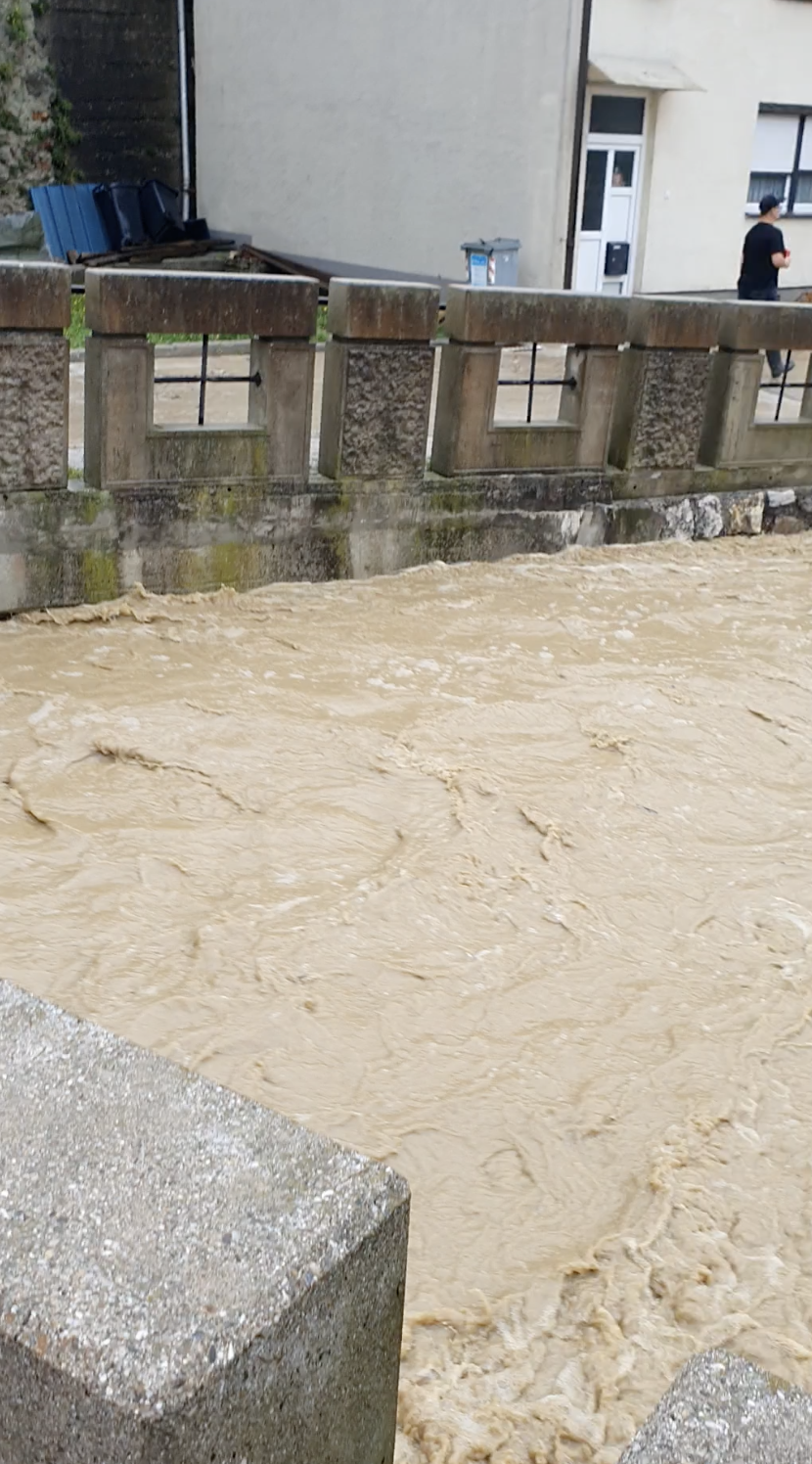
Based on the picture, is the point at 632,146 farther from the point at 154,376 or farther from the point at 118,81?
the point at 154,376

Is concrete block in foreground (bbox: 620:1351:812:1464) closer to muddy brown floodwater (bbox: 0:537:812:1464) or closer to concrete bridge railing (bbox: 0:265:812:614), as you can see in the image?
muddy brown floodwater (bbox: 0:537:812:1464)

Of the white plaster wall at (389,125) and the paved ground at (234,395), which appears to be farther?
the white plaster wall at (389,125)

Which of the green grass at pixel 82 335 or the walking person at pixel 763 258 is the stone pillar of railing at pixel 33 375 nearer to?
the green grass at pixel 82 335

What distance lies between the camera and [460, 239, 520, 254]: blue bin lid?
12438mm

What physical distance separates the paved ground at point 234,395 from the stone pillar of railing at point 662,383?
0.69 meters

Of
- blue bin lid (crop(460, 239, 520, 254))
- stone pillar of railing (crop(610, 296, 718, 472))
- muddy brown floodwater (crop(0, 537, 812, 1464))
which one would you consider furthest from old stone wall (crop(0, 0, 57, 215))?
muddy brown floodwater (crop(0, 537, 812, 1464))

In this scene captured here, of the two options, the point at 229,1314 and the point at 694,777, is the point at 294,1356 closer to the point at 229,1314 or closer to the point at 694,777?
the point at 229,1314

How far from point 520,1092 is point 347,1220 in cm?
167

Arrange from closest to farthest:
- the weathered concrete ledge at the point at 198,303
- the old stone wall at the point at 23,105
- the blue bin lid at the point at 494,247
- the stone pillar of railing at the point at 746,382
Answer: the weathered concrete ledge at the point at 198,303 < the stone pillar of railing at the point at 746,382 < the blue bin lid at the point at 494,247 < the old stone wall at the point at 23,105

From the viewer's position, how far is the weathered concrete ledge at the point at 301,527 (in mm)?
5574

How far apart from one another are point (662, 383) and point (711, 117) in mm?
8121

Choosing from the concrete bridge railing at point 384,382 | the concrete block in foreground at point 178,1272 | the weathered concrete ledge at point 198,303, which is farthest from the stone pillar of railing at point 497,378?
the concrete block in foreground at point 178,1272

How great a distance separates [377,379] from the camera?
6.05 m

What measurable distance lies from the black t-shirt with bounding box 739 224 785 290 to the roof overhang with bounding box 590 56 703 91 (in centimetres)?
255
